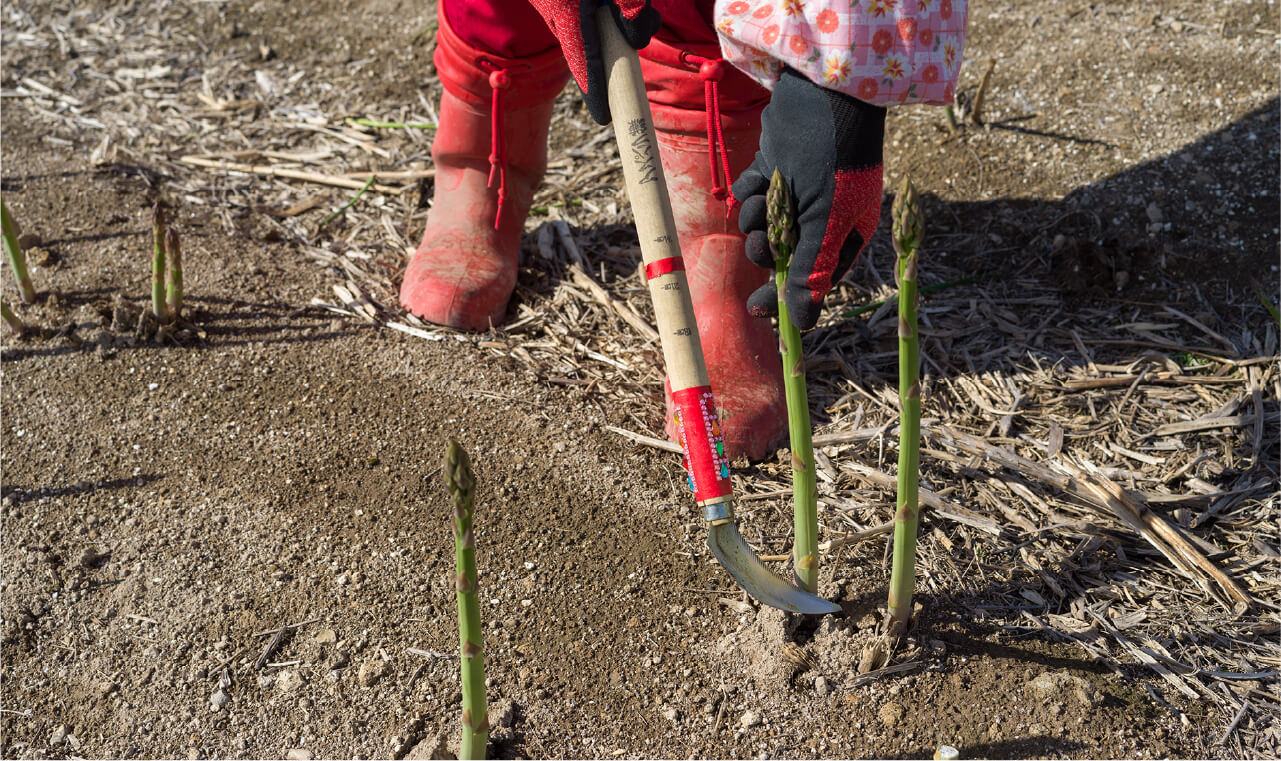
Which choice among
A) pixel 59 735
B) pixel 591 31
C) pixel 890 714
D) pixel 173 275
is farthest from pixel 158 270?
pixel 890 714

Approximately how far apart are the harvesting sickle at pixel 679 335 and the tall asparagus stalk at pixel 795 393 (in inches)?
2.6

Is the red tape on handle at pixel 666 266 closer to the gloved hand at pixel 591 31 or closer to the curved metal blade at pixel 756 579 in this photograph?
the gloved hand at pixel 591 31

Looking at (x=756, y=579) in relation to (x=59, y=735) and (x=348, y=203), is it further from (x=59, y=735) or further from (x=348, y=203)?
(x=348, y=203)

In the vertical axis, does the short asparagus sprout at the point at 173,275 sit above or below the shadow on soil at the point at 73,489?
above

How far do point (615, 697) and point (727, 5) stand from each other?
105 centimetres

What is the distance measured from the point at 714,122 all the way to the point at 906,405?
2.51ft

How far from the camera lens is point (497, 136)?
6.75 feet

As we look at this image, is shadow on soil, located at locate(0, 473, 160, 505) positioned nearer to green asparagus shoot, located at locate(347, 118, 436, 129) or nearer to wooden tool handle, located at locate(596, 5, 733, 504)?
wooden tool handle, located at locate(596, 5, 733, 504)

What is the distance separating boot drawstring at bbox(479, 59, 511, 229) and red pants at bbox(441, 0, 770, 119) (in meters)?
0.04

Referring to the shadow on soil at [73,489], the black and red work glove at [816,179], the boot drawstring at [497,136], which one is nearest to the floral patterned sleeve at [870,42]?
the black and red work glove at [816,179]

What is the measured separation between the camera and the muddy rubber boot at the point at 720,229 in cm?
175

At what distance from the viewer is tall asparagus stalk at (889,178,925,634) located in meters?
1.08

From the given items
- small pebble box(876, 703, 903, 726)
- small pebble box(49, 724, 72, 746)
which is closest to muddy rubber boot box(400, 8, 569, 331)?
small pebble box(49, 724, 72, 746)

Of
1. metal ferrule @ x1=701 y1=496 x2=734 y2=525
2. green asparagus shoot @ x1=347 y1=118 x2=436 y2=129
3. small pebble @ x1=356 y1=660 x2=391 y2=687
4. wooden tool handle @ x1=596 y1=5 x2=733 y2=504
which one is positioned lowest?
small pebble @ x1=356 y1=660 x2=391 y2=687
